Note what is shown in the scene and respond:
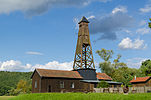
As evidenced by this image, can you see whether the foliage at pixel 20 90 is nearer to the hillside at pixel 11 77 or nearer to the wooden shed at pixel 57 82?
the hillside at pixel 11 77

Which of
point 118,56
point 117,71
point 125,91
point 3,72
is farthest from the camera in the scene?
point 3,72

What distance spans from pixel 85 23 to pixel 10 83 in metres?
51.0

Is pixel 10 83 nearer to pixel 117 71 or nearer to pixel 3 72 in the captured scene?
pixel 3 72

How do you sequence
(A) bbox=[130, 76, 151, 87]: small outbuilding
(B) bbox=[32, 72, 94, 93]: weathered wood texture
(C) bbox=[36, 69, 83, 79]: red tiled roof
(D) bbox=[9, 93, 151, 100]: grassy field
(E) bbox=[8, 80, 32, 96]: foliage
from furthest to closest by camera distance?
(E) bbox=[8, 80, 32, 96]: foliage
(A) bbox=[130, 76, 151, 87]: small outbuilding
(C) bbox=[36, 69, 83, 79]: red tiled roof
(B) bbox=[32, 72, 94, 93]: weathered wood texture
(D) bbox=[9, 93, 151, 100]: grassy field

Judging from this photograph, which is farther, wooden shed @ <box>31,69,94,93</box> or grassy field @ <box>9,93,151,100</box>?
wooden shed @ <box>31,69,94,93</box>

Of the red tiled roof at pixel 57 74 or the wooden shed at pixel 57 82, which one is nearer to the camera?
the wooden shed at pixel 57 82

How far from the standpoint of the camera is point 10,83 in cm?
8675

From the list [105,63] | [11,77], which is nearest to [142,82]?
[105,63]

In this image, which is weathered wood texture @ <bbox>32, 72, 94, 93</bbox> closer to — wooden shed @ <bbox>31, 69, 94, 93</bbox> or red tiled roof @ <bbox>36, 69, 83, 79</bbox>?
wooden shed @ <bbox>31, 69, 94, 93</bbox>

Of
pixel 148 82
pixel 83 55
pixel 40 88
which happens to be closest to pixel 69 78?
pixel 40 88

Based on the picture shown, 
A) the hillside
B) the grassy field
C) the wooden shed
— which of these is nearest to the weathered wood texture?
the wooden shed

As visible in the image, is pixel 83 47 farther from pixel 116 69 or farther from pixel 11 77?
pixel 11 77

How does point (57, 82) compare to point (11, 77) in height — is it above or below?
above

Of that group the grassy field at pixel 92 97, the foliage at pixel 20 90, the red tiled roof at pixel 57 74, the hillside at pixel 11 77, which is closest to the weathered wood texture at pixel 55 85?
the red tiled roof at pixel 57 74
